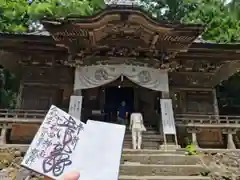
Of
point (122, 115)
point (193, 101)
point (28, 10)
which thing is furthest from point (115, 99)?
point (28, 10)

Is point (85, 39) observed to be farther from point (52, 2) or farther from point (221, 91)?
point (221, 91)

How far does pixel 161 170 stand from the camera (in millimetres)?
6590

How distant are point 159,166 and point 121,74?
4888mm

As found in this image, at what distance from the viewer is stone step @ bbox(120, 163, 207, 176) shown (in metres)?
6.46

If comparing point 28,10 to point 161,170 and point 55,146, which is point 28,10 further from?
point 55,146

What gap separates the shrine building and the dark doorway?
58 mm

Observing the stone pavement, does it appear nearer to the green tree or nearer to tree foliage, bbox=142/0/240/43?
tree foliage, bbox=142/0/240/43

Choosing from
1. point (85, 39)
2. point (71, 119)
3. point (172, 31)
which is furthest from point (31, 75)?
point (71, 119)

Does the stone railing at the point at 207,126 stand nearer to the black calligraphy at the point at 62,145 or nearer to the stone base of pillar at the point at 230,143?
the stone base of pillar at the point at 230,143

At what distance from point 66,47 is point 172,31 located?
3819 mm

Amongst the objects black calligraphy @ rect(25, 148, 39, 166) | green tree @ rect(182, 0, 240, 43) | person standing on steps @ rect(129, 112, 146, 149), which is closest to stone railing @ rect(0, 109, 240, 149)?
person standing on steps @ rect(129, 112, 146, 149)

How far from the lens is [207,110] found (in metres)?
12.3

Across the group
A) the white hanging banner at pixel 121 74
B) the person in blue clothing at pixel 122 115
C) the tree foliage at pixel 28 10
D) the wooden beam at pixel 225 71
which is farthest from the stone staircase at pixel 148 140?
the tree foliage at pixel 28 10

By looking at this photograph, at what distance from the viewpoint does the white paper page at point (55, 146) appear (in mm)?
2256
